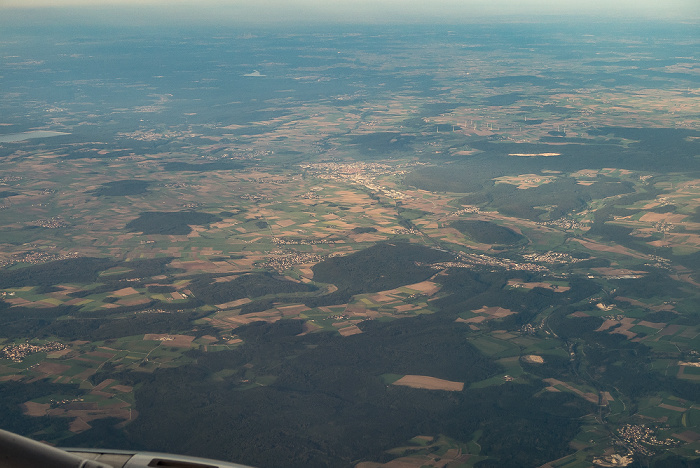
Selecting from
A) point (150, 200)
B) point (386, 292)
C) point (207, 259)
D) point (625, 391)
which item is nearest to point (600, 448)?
point (625, 391)

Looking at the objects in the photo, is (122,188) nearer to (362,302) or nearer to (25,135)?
(362,302)

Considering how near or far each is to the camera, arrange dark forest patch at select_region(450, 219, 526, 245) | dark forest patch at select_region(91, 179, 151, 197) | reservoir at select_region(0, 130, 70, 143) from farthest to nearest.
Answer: reservoir at select_region(0, 130, 70, 143) < dark forest patch at select_region(91, 179, 151, 197) < dark forest patch at select_region(450, 219, 526, 245)

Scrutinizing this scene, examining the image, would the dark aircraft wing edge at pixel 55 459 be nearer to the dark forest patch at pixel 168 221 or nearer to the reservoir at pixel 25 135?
the dark forest patch at pixel 168 221

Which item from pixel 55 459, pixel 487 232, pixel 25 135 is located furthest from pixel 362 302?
pixel 25 135

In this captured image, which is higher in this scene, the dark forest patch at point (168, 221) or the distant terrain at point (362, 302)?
the distant terrain at point (362, 302)

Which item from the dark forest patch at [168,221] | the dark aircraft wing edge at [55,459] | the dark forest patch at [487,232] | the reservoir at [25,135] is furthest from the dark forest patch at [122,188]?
the dark aircraft wing edge at [55,459]

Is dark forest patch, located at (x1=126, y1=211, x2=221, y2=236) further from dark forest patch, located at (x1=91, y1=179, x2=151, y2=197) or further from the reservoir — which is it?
the reservoir

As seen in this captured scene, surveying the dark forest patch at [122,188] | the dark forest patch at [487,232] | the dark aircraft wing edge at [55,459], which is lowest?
the dark forest patch at [122,188]


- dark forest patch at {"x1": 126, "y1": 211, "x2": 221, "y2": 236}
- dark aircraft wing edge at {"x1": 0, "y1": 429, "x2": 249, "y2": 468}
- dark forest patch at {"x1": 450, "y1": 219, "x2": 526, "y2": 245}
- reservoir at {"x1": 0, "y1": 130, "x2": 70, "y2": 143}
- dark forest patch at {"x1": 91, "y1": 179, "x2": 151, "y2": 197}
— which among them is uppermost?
dark aircraft wing edge at {"x1": 0, "y1": 429, "x2": 249, "y2": 468}

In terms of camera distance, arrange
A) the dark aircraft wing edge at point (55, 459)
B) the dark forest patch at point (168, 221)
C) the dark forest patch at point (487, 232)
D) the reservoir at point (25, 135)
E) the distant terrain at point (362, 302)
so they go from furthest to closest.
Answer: the reservoir at point (25, 135), the dark forest patch at point (168, 221), the dark forest patch at point (487, 232), the distant terrain at point (362, 302), the dark aircraft wing edge at point (55, 459)

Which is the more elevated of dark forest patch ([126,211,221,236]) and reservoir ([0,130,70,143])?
dark forest patch ([126,211,221,236])

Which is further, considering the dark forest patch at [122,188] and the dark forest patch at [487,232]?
the dark forest patch at [122,188]

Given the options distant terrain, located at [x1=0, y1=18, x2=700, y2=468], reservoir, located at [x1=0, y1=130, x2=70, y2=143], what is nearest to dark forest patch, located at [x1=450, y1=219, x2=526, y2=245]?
distant terrain, located at [x1=0, y1=18, x2=700, y2=468]
